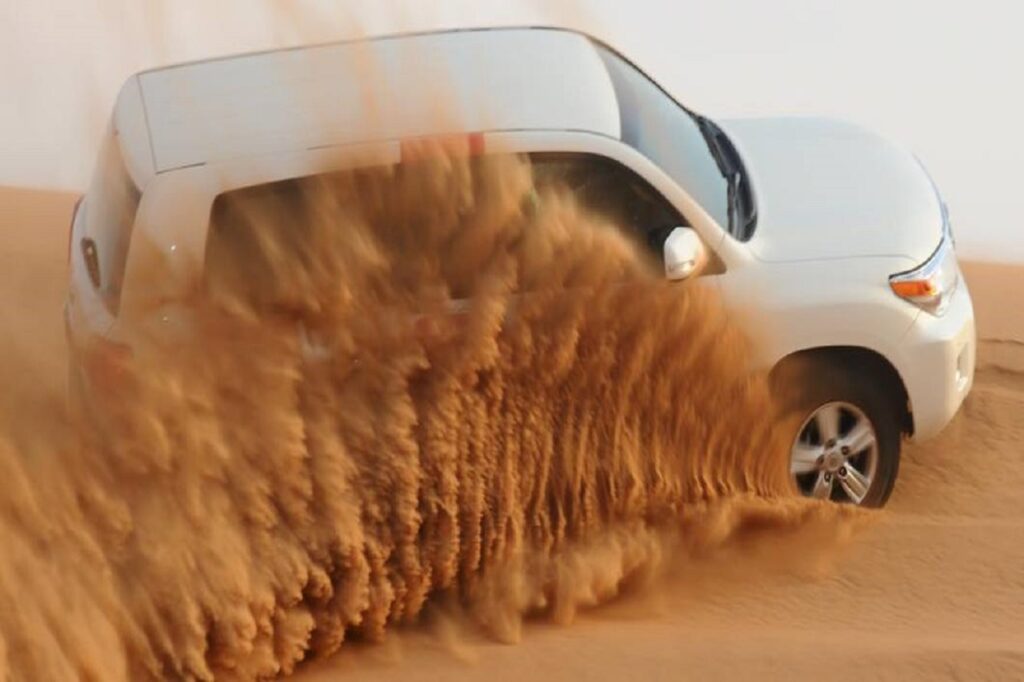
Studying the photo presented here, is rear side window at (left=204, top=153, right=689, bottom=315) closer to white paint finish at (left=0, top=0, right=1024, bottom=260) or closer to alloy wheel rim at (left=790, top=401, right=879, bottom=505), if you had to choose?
alloy wheel rim at (left=790, top=401, right=879, bottom=505)

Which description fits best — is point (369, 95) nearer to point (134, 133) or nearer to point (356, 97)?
point (356, 97)

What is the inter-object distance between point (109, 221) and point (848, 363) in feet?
9.01

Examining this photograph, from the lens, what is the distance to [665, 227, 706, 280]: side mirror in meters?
4.98

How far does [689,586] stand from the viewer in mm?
5215

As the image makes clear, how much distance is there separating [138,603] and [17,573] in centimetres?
38

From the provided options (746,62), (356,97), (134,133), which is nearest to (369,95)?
(356,97)

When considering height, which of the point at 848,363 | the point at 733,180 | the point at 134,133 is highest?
the point at 134,133

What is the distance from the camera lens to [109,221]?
5062 millimetres

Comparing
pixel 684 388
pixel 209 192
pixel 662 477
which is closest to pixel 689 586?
pixel 662 477

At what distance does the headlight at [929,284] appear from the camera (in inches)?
205

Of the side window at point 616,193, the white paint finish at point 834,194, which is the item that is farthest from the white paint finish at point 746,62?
the side window at point 616,193

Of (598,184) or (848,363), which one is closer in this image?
(598,184)

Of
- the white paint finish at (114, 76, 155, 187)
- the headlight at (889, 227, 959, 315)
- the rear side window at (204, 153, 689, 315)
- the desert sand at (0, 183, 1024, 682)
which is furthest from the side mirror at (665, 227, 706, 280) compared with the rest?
the white paint finish at (114, 76, 155, 187)

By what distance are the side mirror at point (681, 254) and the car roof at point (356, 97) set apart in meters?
0.44
